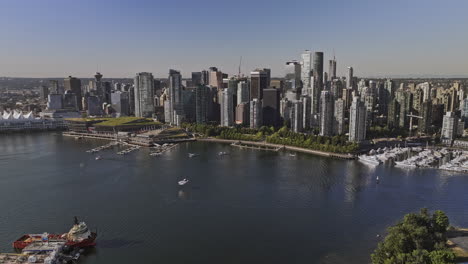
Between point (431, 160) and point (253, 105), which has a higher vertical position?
point (253, 105)

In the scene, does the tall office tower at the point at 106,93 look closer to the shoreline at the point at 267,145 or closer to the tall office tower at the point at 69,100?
the tall office tower at the point at 69,100

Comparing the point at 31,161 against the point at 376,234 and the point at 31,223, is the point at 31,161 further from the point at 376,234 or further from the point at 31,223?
the point at 376,234

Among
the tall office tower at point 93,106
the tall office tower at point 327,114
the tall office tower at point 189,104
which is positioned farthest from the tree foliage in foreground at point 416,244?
the tall office tower at point 93,106

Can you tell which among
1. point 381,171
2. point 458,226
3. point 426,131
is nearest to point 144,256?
point 458,226

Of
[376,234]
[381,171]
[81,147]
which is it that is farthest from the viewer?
[81,147]

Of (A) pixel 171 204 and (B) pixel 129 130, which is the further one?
(B) pixel 129 130

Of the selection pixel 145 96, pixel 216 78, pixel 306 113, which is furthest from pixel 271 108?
pixel 216 78
